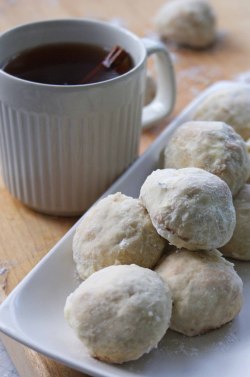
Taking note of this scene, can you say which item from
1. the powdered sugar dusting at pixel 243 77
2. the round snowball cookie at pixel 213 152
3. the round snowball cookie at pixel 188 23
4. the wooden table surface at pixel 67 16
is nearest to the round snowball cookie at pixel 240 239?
the round snowball cookie at pixel 213 152

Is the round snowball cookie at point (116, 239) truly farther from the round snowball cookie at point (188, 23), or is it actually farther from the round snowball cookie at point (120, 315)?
the round snowball cookie at point (188, 23)

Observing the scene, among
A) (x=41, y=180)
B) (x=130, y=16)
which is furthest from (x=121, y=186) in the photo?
(x=130, y=16)

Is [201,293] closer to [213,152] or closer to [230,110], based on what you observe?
[213,152]

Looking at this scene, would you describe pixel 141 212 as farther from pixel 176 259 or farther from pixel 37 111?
pixel 37 111

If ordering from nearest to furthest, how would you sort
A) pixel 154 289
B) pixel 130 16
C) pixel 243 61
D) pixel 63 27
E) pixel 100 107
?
pixel 154 289, pixel 100 107, pixel 63 27, pixel 243 61, pixel 130 16

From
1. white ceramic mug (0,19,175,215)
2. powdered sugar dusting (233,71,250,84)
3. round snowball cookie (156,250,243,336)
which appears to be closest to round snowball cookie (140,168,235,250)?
round snowball cookie (156,250,243,336)

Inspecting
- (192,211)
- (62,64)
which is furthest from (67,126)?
(192,211)
